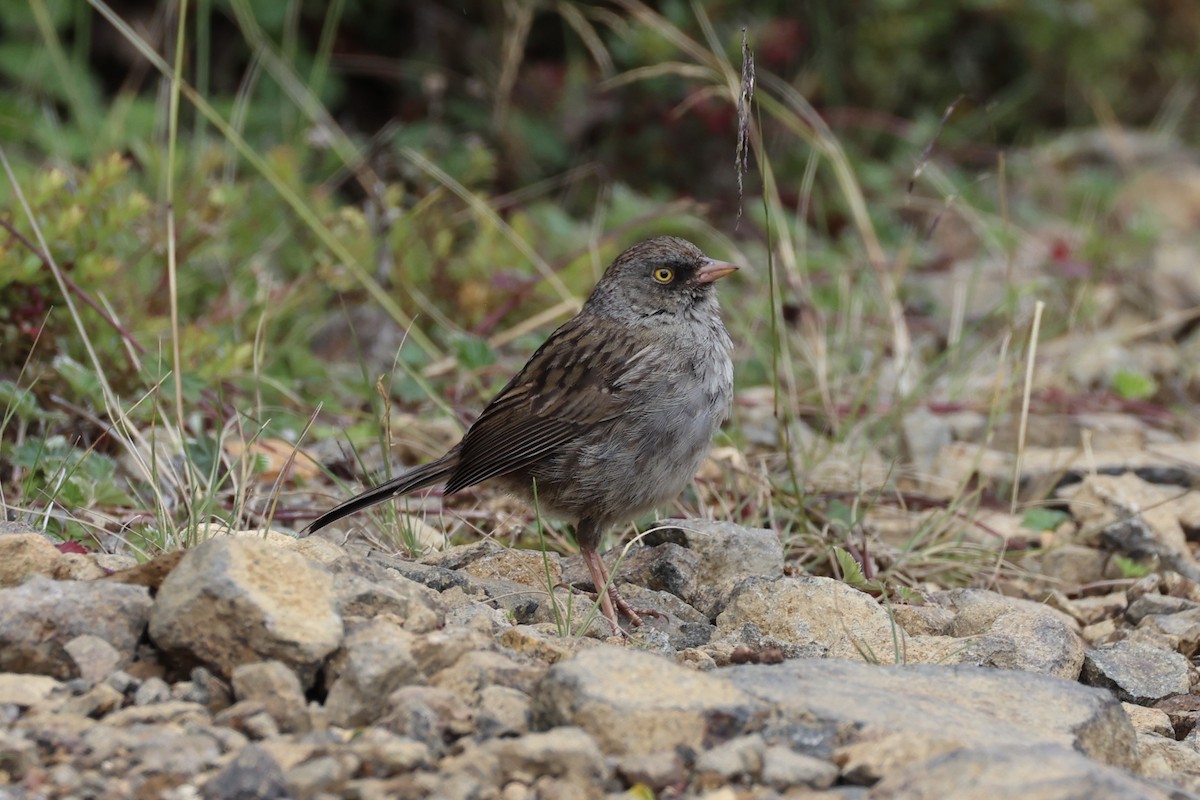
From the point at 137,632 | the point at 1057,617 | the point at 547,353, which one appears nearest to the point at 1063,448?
the point at 1057,617

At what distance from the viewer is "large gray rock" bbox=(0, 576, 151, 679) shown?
9.11ft

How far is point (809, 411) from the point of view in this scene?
5770 millimetres

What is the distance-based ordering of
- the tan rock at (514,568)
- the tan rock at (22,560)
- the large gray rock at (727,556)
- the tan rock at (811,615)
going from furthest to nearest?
the large gray rock at (727,556) → the tan rock at (514,568) → the tan rock at (811,615) → the tan rock at (22,560)

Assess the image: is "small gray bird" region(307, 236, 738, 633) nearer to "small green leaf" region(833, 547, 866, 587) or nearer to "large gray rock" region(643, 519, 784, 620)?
"large gray rock" region(643, 519, 784, 620)

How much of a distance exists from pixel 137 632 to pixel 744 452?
2.82m

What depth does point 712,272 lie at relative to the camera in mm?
4594

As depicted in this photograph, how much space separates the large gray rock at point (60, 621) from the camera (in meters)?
2.78

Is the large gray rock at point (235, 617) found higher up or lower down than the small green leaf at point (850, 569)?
higher up

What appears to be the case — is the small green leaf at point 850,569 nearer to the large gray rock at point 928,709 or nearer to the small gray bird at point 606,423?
the small gray bird at point 606,423

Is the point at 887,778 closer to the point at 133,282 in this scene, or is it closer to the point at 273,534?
the point at 273,534

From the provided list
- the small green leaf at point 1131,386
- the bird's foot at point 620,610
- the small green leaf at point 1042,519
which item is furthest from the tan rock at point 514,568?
the small green leaf at point 1131,386

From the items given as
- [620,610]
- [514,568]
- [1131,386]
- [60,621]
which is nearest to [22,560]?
[60,621]

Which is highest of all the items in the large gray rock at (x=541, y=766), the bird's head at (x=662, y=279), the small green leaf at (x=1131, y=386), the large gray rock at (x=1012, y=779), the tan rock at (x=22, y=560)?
the bird's head at (x=662, y=279)

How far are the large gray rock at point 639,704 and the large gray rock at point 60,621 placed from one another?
79cm
